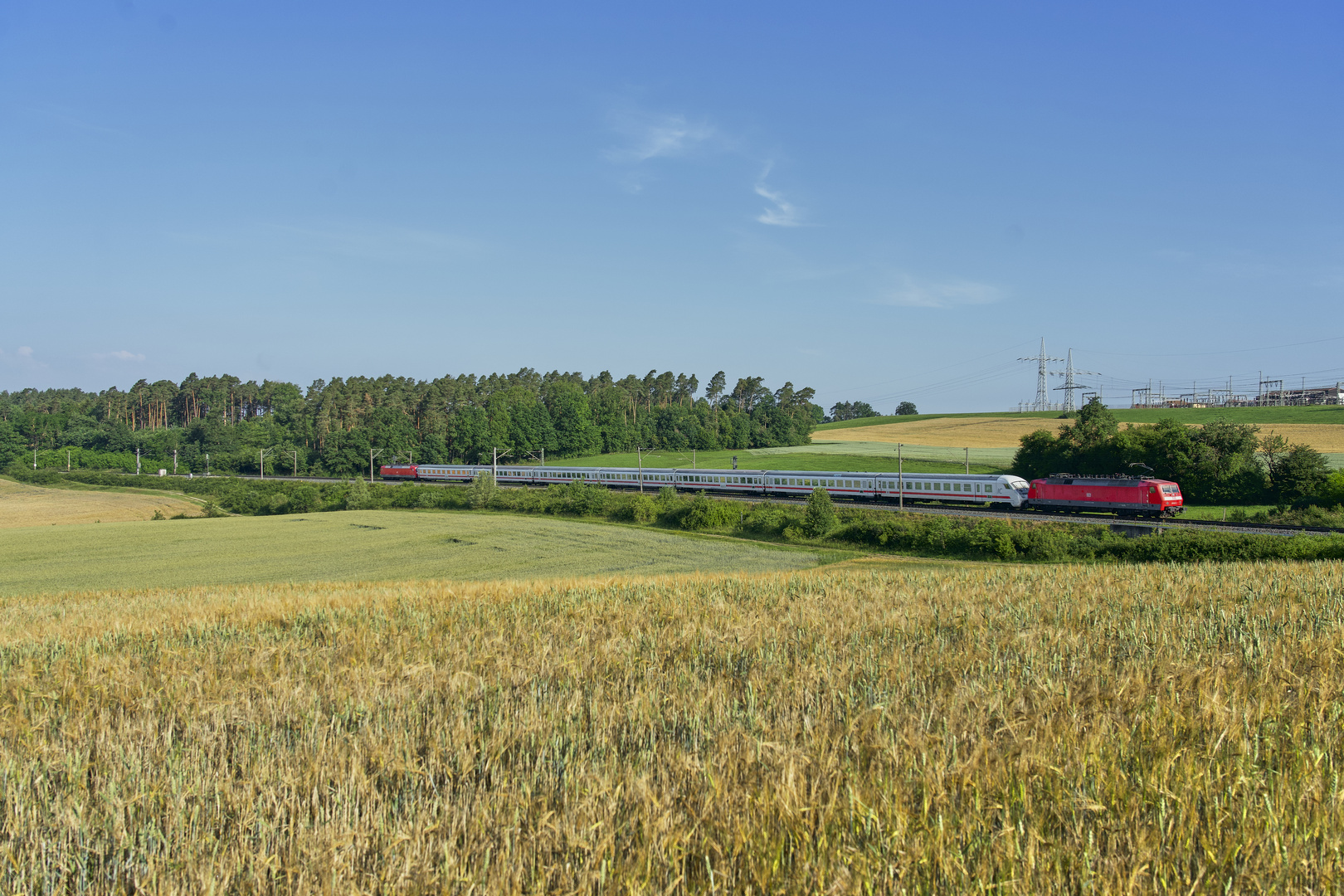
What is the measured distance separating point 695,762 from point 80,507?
111m

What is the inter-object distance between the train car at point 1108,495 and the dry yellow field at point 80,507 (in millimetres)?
86456

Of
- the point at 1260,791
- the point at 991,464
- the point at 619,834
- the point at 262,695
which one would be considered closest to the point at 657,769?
the point at 619,834

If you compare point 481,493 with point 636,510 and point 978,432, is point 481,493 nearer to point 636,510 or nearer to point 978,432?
point 636,510

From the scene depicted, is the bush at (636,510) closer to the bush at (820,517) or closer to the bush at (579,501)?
the bush at (579,501)

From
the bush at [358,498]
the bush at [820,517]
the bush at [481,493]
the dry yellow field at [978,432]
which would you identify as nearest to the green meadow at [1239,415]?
the dry yellow field at [978,432]

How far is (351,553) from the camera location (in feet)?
166

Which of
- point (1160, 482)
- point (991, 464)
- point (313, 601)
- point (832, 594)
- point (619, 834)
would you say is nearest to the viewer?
point (619, 834)

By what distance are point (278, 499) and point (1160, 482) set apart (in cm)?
8819

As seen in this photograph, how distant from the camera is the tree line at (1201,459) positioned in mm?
59938

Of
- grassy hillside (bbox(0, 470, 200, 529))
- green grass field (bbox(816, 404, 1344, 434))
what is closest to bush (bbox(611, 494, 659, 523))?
grassy hillside (bbox(0, 470, 200, 529))

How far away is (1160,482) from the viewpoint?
5391cm

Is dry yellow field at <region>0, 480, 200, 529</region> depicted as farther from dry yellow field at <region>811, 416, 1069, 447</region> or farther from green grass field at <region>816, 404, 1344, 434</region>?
green grass field at <region>816, 404, 1344, 434</region>

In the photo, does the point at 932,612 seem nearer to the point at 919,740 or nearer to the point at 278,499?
the point at 919,740

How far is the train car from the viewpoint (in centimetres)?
5341
